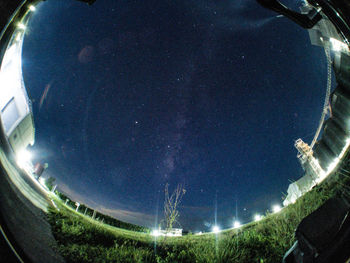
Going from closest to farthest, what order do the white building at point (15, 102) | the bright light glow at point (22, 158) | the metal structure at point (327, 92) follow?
the metal structure at point (327, 92)
the bright light glow at point (22, 158)
the white building at point (15, 102)

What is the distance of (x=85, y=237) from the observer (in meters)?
5.44

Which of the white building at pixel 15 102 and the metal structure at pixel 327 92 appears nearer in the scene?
the metal structure at pixel 327 92

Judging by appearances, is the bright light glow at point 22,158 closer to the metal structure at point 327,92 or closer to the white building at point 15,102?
the metal structure at point 327,92

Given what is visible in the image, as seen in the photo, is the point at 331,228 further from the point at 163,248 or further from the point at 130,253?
the point at 163,248

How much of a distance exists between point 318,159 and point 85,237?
114ft

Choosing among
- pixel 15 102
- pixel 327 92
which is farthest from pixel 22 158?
pixel 327 92

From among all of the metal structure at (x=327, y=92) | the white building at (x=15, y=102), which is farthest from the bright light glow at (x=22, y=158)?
the white building at (x=15, y=102)

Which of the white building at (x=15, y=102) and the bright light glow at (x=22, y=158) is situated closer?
the bright light glow at (x=22, y=158)

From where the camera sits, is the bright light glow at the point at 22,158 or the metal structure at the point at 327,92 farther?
the bright light glow at the point at 22,158

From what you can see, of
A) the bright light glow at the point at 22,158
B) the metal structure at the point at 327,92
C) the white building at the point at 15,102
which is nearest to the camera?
the metal structure at the point at 327,92

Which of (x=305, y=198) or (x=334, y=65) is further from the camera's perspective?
(x=334, y=65)

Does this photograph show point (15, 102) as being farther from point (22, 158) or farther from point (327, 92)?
point (327, 92)

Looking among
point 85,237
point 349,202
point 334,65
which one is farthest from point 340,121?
point 85,237

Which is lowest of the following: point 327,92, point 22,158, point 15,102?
point 327,92
